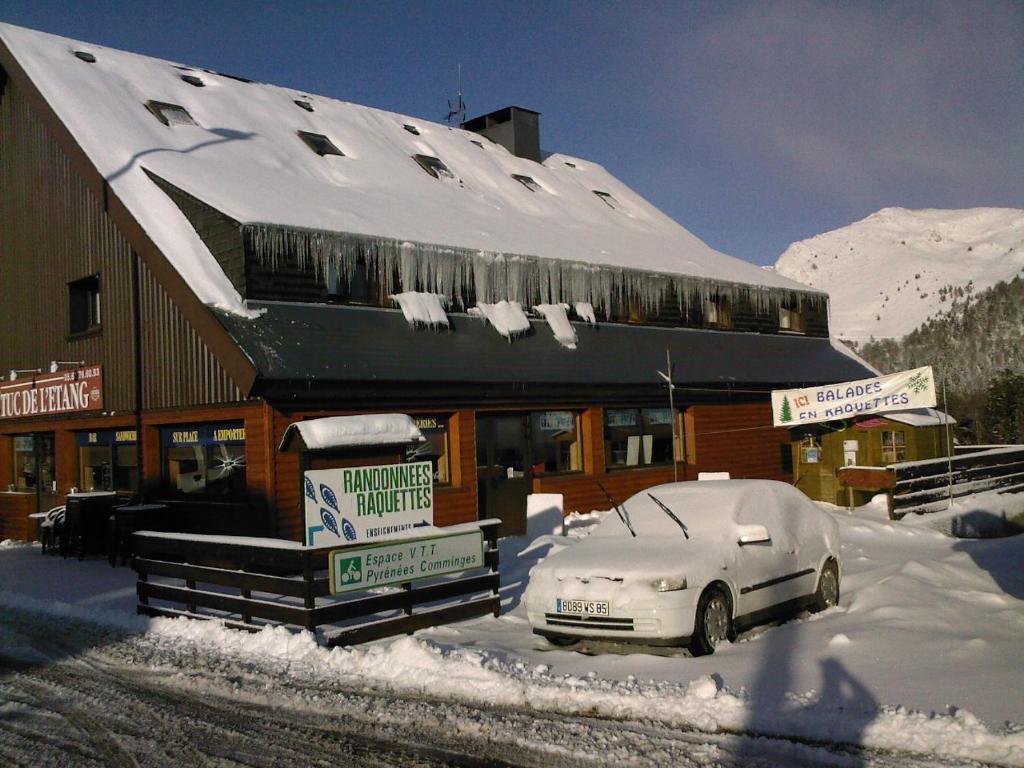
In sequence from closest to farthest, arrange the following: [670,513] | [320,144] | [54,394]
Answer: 1. [670,513]
2. [54,394]
3. [320,144]

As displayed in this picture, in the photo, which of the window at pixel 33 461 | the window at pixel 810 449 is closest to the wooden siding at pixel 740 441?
the window at pixel 810 449

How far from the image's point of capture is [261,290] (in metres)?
16.0

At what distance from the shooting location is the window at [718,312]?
24.9m

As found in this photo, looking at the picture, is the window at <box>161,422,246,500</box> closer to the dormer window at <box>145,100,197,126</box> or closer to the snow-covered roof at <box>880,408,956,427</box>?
the dormer window at <box>145,100,197,126</box>

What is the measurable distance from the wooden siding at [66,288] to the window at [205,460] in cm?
64

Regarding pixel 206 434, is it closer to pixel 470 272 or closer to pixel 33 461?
pixel 470 272

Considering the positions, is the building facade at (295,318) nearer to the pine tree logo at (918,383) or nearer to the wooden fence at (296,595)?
the wooden fence at (296,595)

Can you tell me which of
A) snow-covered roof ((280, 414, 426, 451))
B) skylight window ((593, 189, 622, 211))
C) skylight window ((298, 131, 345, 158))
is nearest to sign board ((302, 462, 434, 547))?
snow-covered roof ((280, 414, 426, 451))

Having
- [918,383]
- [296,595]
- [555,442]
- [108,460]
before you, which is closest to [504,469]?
[555,442]

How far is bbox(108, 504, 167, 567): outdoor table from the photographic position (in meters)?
15.6

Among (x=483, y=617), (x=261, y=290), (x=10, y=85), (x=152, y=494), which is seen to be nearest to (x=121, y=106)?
(x=10, y=85)

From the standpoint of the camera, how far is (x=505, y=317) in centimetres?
1908

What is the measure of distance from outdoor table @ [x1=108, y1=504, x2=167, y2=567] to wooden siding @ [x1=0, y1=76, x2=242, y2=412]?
186cm

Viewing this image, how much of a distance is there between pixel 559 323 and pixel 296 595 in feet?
39.4
